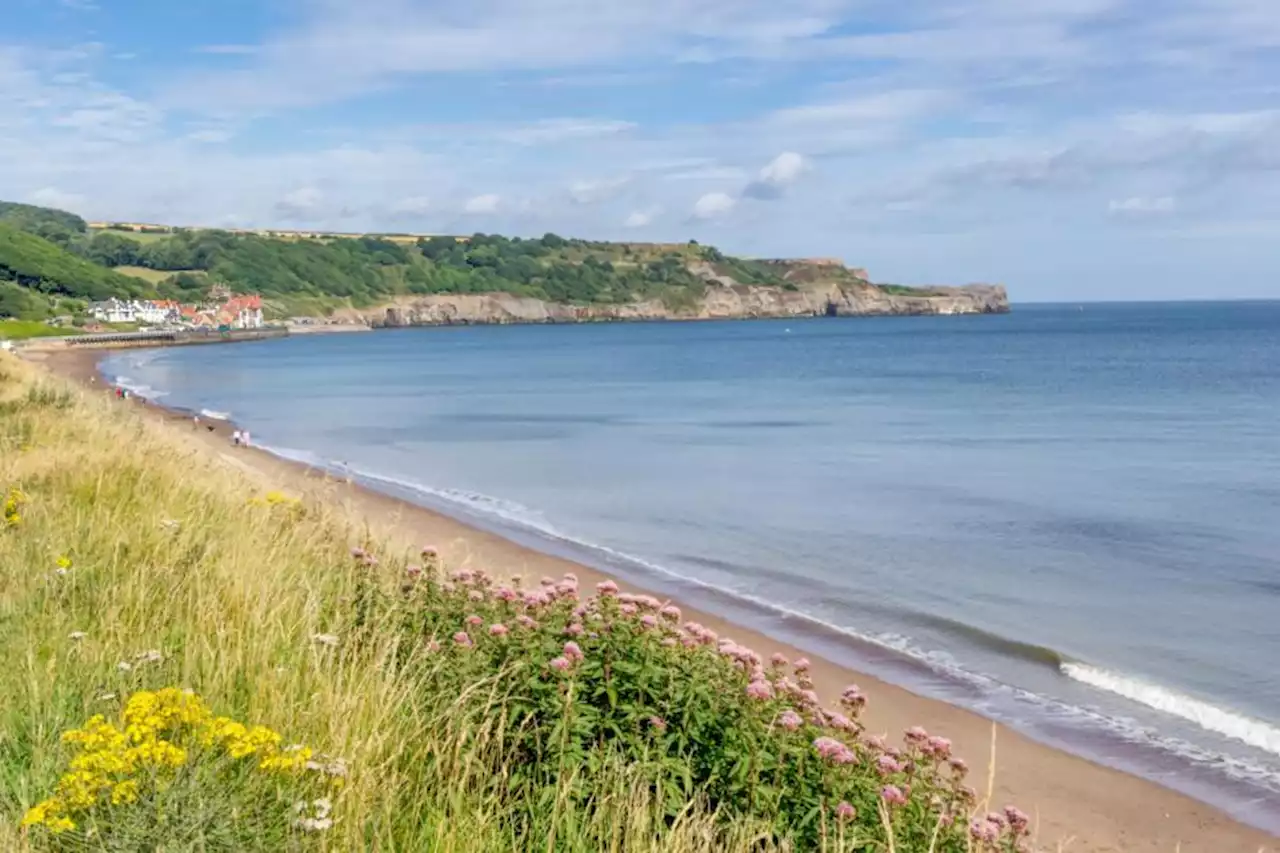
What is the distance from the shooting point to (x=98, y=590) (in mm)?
6574

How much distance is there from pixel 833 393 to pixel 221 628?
188ft

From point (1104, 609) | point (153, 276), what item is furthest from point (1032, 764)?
point (153, 276)

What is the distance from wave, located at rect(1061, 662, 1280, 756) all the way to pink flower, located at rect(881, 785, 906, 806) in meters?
7.88

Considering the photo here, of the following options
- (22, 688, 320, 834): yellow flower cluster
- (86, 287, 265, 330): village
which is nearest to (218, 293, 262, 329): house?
(86, 287, 265, 330): village

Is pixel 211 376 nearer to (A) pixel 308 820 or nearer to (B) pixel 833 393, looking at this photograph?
(B) pixel 833 393

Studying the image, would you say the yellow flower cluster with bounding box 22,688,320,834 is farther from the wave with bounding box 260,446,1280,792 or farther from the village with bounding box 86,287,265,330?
the village with bounding box 86,287,265,330

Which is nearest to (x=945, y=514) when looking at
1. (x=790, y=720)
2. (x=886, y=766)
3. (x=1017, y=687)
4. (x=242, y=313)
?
(x=1017, y=687)

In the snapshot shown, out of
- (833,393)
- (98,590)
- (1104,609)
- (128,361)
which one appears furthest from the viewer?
(128,361)

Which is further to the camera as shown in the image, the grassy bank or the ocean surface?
the ocean surface

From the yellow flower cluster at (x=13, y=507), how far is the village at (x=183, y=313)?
484ft

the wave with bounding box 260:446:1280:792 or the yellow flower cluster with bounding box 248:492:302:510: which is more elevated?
the yellow flower cluster with bounding box 248:492:302:510

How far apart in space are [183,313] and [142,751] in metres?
170

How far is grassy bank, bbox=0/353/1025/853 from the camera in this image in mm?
3945

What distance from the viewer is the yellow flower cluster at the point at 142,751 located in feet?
11.9
